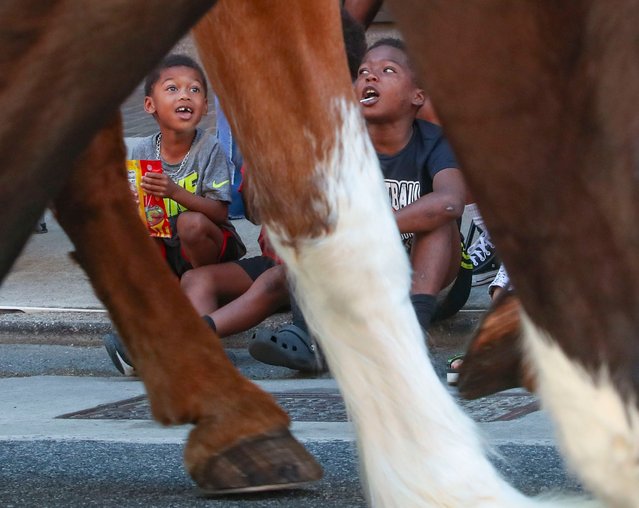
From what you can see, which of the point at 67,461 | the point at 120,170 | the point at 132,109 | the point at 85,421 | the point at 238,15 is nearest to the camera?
the point at 238,15

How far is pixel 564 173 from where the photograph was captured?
4.40ft

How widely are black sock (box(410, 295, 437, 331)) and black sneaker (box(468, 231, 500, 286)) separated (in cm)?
117

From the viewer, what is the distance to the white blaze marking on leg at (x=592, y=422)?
1289mm

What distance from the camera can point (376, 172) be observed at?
2.42 m

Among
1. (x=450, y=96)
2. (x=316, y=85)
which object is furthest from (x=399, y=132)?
(x=450, y=96)

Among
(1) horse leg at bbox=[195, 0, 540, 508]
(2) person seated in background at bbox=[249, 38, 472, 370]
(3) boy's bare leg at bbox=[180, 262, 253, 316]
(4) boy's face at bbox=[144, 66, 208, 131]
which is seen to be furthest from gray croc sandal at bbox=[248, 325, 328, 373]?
(1) horse leg at bbox=[195, 0, 540, 508]

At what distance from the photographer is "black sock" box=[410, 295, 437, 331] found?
443 centimetres

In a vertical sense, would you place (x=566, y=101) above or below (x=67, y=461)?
above

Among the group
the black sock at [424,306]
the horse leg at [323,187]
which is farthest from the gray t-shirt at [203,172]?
the horse leg at [323,187]

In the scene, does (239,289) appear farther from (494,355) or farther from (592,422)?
(592,422)

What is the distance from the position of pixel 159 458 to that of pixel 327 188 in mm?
872

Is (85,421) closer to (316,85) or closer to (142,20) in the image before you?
(316,85)

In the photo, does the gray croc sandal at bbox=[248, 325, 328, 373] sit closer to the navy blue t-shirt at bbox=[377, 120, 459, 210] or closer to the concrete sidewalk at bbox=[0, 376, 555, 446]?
the concrete sidewalk at bbox=[0, 376, 555, 446]

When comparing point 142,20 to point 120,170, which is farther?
point 120,170
